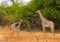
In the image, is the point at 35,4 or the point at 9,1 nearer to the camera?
the point at 35,4

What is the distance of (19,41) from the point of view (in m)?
10.2

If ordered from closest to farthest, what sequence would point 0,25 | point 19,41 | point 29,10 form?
point 19,41 < point 29,10 < point 0,25

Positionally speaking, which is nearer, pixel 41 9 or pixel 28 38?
pixel 28 38

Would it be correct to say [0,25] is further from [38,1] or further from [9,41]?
[9,41]

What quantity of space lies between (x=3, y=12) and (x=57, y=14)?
4.71 meters

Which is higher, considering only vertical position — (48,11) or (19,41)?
(48,11)

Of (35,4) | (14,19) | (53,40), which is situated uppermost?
(35,4)

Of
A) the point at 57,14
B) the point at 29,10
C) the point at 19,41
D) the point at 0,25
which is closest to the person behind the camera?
the point at 19,41

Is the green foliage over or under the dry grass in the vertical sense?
over

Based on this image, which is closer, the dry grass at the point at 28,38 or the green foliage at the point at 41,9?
the dry grass at the point at 28,38

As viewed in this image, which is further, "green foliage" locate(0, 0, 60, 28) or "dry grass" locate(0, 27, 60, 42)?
"green foliage" locate(0, 0, 60, 28)

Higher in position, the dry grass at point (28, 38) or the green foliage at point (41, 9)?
the green foliage at point (41, 9)

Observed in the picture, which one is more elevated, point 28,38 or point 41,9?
point 41,9

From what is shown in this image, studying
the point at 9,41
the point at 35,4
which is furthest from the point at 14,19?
the point at 9,41
